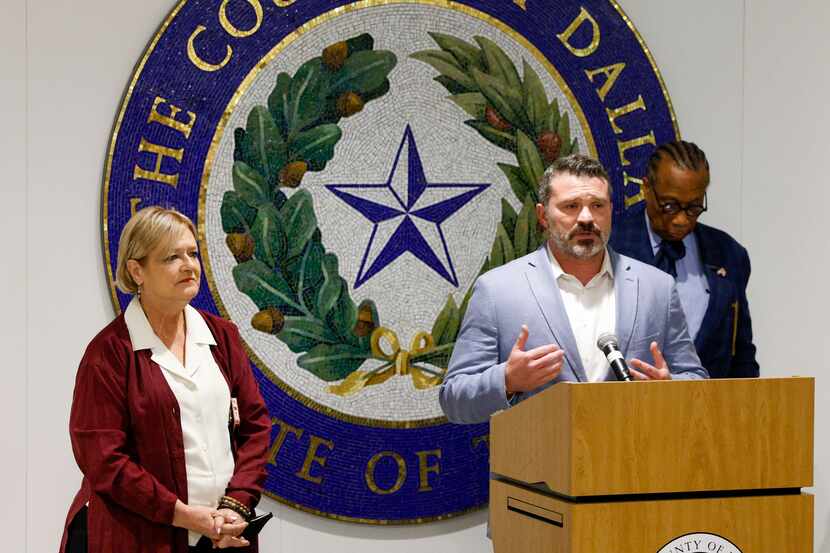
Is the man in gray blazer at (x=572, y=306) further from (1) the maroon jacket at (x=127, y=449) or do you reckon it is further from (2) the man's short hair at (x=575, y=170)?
(1) the maroon jacket at (x=127, y=449)

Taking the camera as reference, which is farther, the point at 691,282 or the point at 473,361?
the point at 691,282

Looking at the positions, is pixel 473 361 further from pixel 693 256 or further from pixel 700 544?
pixel 693 256

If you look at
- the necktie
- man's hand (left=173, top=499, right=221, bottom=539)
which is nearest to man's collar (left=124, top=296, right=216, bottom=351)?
man's hand (left=173, top=499, right=221, bottom=539)

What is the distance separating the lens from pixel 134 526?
116 inches

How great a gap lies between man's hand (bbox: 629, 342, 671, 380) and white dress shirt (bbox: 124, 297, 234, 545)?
3.56ft

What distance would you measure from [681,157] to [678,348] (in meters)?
0.84

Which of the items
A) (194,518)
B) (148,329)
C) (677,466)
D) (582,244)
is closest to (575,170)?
(582,244)

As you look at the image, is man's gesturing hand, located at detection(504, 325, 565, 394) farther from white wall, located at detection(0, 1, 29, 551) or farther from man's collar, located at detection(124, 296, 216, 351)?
white wall, located at detection(0, 1, 29, 551)

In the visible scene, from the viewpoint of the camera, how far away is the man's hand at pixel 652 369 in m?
2.76

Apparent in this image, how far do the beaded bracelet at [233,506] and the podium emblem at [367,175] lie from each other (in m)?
0.98

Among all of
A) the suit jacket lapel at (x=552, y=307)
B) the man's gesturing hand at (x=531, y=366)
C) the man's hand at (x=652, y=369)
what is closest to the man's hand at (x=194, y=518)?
the man's gesturing hand at (x=531, y=366)

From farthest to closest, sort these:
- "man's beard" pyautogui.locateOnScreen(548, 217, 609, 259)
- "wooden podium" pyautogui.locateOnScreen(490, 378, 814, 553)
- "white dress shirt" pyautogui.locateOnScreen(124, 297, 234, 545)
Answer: "man's beard" pyautogui.locateOnScreen(548, 217, 609, 259), "white dress shirt" pyautogui.locateOnScreen(124, 297, 234, 545), "wooden podium" pyautogui.locateOnScreen(490, 378, 814, 553)

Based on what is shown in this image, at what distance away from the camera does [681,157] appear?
12.3 ft

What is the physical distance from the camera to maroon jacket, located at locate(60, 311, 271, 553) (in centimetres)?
288
